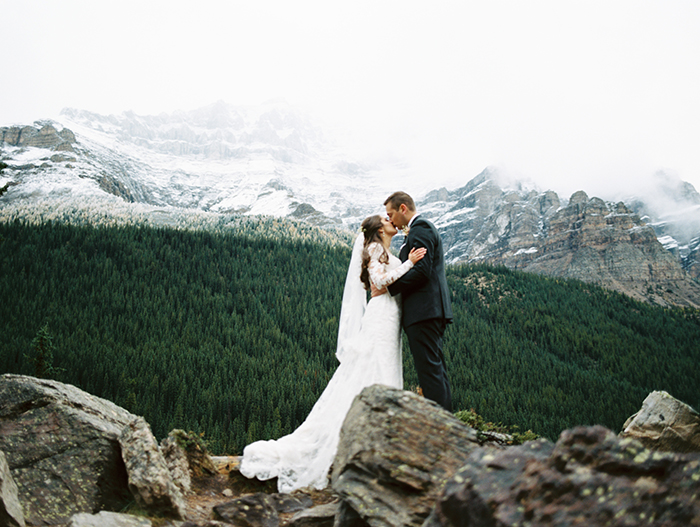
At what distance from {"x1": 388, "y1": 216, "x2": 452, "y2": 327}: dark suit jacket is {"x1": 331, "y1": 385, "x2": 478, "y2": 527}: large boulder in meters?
1.26

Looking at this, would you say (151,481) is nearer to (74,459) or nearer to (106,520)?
(106,520)

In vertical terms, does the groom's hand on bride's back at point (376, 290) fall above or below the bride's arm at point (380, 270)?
below

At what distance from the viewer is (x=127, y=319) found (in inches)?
1945

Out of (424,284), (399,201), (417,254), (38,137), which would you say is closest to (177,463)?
(424,284)

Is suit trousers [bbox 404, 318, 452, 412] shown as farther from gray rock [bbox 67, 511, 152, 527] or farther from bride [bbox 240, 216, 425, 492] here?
gray rock [bbox 67, 511, 152, 527]

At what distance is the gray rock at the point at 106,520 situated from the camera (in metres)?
3.16

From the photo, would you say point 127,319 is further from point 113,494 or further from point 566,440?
point 566,440

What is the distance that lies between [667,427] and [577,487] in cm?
694

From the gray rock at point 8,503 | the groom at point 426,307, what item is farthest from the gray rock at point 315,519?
the gray rock at point 8,503

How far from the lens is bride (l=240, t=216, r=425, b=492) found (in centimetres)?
493

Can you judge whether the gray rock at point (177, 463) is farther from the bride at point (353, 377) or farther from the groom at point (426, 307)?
the groom at point (426, 307)

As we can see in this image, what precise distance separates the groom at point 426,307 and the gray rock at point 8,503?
3995 mm

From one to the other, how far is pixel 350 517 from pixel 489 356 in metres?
59.8

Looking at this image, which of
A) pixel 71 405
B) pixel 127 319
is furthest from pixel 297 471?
pixel 127 319
